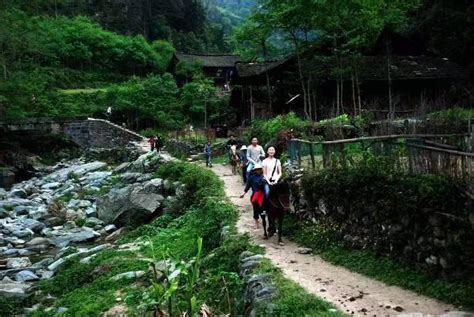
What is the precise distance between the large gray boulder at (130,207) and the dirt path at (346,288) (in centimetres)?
780

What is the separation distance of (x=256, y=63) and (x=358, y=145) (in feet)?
83.5

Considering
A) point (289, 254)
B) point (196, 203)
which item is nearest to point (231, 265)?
point (289, 254)

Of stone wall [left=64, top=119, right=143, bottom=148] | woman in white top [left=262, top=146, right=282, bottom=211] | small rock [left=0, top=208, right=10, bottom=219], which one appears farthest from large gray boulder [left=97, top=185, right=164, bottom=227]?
stone wall [left=64, top=119, right=143, bottom=148]

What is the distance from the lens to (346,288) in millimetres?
7988

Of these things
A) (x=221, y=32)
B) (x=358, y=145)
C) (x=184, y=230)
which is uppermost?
(x=221, y=32)

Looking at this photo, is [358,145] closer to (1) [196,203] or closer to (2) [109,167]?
(1) [196,203]

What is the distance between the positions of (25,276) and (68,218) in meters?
7.60

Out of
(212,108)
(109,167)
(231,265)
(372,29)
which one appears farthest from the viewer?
(212,108)

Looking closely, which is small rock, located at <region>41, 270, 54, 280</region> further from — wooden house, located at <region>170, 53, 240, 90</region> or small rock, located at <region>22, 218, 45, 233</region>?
wooden house, located at <region>170, 53, 240, 90</region>

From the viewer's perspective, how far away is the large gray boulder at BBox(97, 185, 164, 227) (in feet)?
59.9

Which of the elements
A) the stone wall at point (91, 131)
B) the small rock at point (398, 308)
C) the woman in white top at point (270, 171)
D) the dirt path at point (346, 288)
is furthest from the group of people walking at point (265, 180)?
the stone wall at point (91, 131)

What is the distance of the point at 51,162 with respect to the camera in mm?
42531

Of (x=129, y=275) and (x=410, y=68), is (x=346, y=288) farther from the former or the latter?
(x=410, y=68)

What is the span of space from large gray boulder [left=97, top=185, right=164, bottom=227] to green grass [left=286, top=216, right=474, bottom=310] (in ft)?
24.7
